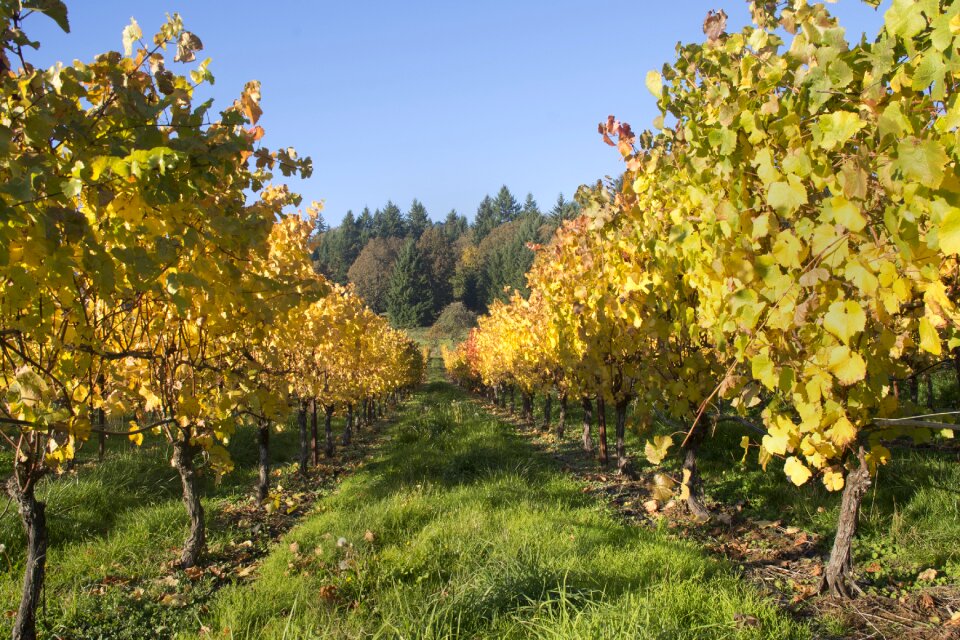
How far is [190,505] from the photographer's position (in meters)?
5.65

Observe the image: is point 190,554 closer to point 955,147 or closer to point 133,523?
point 133,523

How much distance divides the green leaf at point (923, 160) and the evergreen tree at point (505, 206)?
137 m

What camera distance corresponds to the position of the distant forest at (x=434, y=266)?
8112 centimetres

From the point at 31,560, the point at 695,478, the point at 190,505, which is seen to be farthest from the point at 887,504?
the point at 31,560

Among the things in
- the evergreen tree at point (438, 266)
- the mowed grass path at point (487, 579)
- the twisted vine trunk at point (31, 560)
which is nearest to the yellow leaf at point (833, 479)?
the mowed grass path at point (487, 579)

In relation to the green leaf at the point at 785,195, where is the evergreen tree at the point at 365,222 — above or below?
above

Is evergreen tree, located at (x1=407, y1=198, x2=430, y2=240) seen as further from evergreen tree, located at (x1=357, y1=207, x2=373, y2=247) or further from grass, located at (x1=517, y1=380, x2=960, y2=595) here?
grass, located at (x1=517, y1=380, x2=960, y2=595)

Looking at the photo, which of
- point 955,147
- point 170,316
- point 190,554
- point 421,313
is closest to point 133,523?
point 190,554

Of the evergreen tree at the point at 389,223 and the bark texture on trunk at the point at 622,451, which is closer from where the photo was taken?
the bark texture on trunk at the point at 622,451

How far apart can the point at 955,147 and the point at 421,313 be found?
267ft

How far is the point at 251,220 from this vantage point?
2396mm

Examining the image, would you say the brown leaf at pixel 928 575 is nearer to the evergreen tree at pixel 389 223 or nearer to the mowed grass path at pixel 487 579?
the mowed grass path at pixel 487 579

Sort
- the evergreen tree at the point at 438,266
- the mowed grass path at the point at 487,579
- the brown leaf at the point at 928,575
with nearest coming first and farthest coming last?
the mowed grass path at the point at 487,579
the brown leaf at the point at 928,575
the evergreen tree at the point at 438,266

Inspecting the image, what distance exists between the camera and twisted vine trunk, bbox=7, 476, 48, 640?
3.48 metres
